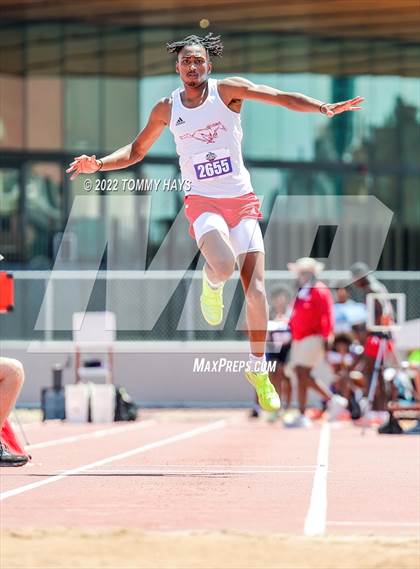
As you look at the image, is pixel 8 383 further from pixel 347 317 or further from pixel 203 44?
pixel 347 317

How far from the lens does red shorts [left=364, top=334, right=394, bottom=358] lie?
16703 mm

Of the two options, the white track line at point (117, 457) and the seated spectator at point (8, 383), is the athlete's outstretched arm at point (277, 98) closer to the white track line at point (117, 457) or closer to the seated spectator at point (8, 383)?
the seated spectator at point (8, 383)

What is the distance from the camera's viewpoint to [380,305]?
16312 mm

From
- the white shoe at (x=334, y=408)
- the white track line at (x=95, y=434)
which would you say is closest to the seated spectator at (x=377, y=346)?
the white shoe at (x=334, y=408)

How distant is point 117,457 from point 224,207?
506 centimetres

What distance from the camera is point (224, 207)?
28.9 ft

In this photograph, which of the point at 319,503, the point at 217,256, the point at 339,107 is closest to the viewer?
the point at 339,107

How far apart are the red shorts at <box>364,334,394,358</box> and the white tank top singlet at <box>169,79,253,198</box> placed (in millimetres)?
8169

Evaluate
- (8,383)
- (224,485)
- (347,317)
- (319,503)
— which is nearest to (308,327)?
(347,317)

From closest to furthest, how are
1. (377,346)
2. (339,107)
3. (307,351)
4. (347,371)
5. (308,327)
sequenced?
(339,107) → (308,327) → (307,351) → (377,346) → (347,371)

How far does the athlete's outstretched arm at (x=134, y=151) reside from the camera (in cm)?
889

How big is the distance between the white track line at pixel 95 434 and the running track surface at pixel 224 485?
43mm

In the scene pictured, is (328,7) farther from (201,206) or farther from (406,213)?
(201,206)

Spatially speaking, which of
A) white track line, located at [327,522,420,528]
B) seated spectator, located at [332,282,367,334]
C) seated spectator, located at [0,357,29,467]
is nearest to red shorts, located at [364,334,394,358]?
seated spectator, located at [332,282,367,334]
